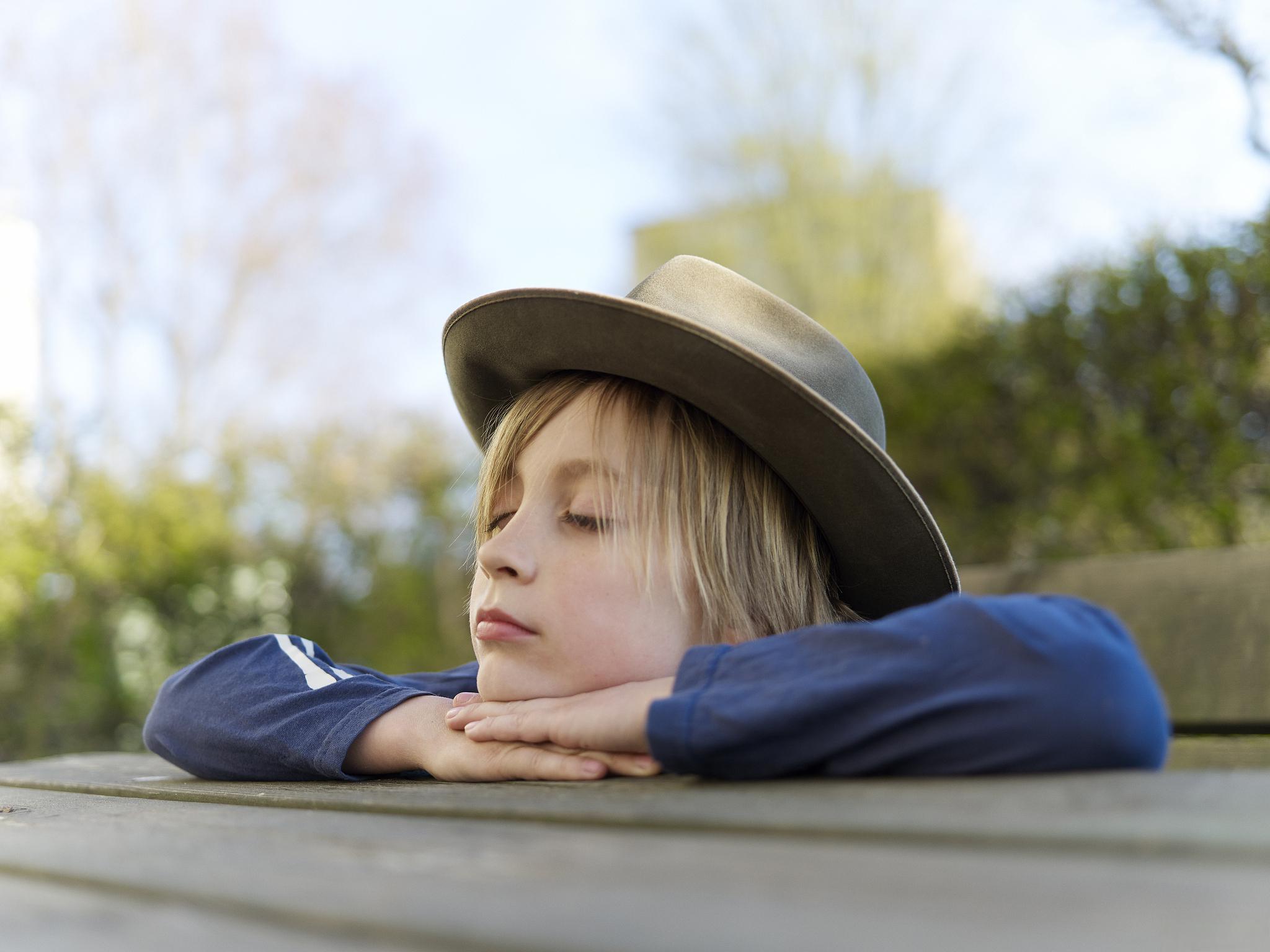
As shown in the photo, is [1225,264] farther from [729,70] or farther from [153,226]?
[153,226]

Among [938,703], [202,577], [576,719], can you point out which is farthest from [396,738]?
[202,577]

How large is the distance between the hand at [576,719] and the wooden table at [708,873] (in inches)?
6.3

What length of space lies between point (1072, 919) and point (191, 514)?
6.85m

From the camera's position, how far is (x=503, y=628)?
1.43 m

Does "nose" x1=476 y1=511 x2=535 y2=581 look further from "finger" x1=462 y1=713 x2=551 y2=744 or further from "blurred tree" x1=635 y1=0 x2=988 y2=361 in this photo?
"blurred tree" x1=635 y1=0 x2=988 y2=361

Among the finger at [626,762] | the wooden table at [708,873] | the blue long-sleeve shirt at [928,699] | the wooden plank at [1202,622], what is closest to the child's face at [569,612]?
the finger at [626,762]

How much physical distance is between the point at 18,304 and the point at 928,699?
12.9 m

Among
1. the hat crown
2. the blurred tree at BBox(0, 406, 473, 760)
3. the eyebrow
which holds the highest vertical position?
the hat crown

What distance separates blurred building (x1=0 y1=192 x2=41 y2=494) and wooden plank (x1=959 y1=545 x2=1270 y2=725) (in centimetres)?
1095

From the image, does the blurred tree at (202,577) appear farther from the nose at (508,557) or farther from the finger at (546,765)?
the finger at (546,765)

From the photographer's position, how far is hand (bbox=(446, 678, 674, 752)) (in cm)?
111

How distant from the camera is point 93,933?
1.83 feet

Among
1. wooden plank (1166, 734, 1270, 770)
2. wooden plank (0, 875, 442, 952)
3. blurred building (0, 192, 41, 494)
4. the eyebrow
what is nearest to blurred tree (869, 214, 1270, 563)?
wooden plank (1166, 734, 1270, 770)

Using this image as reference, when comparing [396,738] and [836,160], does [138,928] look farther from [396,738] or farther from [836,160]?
[836,160]
